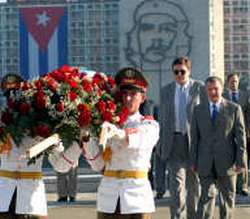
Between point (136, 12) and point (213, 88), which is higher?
point (136, 12)

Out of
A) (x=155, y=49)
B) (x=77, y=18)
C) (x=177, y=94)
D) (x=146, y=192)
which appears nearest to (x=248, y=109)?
(x=177, y=94)

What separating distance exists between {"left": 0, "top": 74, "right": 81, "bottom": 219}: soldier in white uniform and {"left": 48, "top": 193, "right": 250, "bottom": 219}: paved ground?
12.4ft

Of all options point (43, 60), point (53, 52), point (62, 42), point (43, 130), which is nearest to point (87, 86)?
point (43, 130)

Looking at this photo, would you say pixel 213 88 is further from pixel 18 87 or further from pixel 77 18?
pixel 77 18

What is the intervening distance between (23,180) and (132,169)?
86 centimetres

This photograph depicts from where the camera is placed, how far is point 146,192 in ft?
19.0

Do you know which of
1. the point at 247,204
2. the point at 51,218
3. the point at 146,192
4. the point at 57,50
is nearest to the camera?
the point at 146,192

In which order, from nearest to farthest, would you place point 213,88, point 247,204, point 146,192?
point 146,192
point 213,88
point 247,204

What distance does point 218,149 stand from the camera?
8336mm

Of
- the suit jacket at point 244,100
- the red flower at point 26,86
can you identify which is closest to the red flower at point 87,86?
the red flower at point 26,86

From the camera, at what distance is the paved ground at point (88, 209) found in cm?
986

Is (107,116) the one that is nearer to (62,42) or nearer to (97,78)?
(97,78)

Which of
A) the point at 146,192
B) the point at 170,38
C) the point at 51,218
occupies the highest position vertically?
the point at 170,38

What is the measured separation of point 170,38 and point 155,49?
103 cm
